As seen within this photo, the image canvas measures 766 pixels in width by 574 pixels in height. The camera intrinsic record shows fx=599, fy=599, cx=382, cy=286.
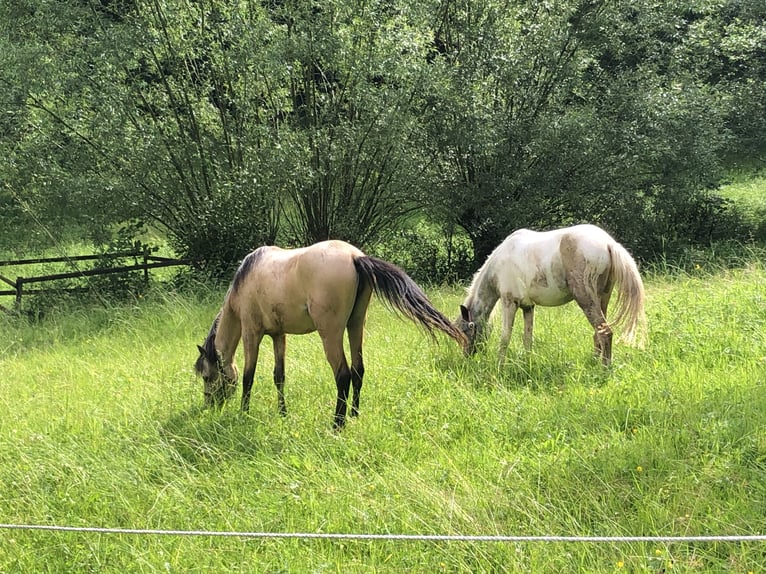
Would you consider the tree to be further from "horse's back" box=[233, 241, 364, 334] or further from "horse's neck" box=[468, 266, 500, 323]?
"horse's back" box=[233, 241, 364, 334]

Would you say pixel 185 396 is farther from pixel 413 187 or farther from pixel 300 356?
pixel 413 187

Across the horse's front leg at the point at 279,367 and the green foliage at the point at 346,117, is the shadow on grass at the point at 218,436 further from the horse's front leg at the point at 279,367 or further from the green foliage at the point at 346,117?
the green foliage at the point at 346,117

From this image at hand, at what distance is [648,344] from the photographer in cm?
532

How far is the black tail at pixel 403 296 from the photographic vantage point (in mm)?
4195

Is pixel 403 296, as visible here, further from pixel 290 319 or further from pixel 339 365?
pixel 290 319

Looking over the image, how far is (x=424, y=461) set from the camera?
11.8ft

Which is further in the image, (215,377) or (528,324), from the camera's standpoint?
(528,324)

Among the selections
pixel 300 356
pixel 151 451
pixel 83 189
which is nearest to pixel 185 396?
pixel 151 451

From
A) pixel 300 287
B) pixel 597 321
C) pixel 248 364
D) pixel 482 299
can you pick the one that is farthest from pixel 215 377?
pixel 597 321

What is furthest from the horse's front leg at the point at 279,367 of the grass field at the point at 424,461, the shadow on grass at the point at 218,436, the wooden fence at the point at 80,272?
the wooden fence at the point at 80,272

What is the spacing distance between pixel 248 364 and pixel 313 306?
0.82 meters

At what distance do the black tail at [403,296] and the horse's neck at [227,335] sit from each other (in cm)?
135

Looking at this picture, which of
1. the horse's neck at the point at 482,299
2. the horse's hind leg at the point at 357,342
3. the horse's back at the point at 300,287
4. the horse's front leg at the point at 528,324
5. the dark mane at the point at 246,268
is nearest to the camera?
the horse's back at the point at 300,287

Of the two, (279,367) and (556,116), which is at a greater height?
(556,116)
